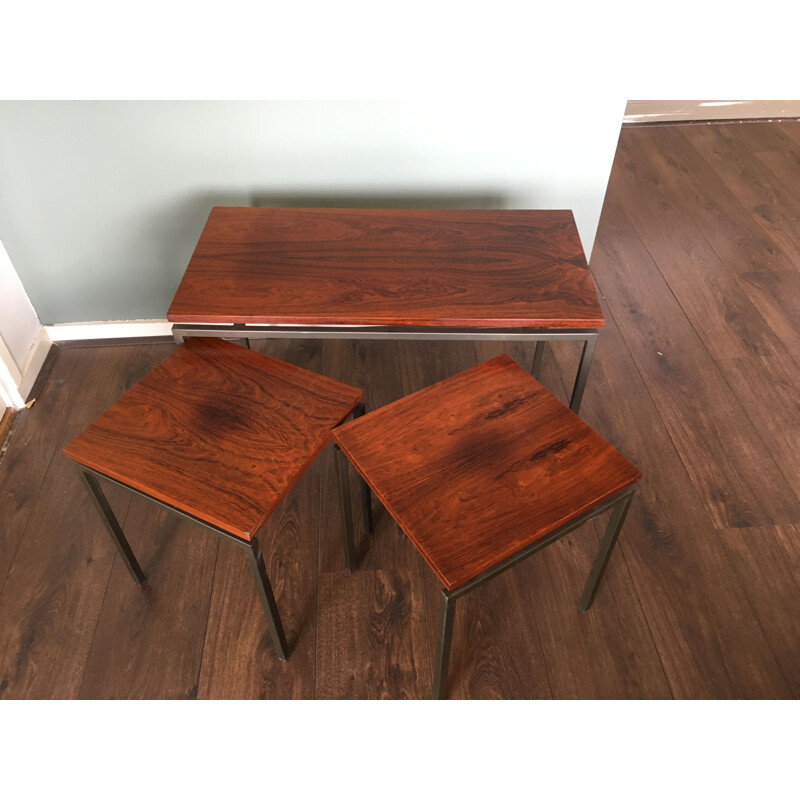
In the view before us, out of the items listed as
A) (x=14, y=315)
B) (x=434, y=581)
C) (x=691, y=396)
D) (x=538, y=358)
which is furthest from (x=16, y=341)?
(x=691, y=396)

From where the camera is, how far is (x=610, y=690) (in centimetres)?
131

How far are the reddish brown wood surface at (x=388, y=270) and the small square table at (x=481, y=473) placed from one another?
0.52ft

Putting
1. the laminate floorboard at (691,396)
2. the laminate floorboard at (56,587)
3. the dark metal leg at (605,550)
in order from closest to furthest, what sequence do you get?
the dark metal leg at (605,550) < the laminate floorboard at (56,587) < the laminate floorboard at (691,396)

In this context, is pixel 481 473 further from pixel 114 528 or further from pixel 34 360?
pixel 34 360

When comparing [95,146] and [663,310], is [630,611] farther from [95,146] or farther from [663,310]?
[95,146]

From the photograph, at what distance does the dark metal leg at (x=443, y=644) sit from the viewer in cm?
105

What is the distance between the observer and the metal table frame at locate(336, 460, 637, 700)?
106 cm

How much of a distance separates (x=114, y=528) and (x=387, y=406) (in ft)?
1.98

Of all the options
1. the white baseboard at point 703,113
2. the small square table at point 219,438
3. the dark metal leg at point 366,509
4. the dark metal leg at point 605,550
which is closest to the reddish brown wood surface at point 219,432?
the small square table at point 219,438

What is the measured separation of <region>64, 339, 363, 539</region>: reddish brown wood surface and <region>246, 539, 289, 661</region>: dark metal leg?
46 millimetres

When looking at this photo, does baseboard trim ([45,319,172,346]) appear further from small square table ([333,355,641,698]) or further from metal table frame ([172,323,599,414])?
small square table ([333,355,641,698])

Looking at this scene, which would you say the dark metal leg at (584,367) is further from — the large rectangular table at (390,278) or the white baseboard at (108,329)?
the white baseboard at (108,329)

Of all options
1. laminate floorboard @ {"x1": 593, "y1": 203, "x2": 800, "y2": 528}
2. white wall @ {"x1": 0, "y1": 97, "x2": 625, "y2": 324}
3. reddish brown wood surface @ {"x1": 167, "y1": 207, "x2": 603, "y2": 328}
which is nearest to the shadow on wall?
white wall @ {"x1": 0, "y1": 97, "x2": 625, "y2": 324}
